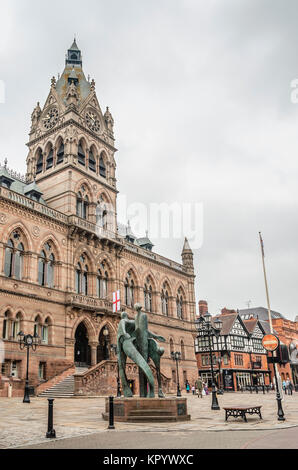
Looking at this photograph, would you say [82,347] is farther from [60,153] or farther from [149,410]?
[149,410]

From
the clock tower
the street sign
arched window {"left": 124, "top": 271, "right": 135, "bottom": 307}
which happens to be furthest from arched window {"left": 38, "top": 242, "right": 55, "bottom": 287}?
the street sign

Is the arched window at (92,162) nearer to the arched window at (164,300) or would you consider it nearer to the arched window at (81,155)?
the arched window at (81,155)

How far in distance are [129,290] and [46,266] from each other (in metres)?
12.4

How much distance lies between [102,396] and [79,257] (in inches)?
507

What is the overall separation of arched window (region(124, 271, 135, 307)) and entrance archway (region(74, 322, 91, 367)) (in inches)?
272

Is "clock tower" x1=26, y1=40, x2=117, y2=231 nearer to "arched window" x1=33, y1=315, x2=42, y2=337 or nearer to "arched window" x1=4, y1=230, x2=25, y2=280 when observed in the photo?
"arched window" x1=4, y1=230, x2=25, y2=280

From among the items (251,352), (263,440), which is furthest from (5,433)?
(251,352)

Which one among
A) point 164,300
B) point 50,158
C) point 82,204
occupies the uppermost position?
point 50,158

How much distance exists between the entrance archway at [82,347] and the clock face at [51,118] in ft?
66.1

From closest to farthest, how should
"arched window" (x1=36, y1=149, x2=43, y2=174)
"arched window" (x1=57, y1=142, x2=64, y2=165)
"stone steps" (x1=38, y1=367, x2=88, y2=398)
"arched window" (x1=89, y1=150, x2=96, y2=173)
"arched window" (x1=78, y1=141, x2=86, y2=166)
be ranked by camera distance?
"stone steps" (x1=38, y1=367, x2=88, y2=398) < "arched window" (x1=57, y1=142, x2=64, y2=165) < "arched window" (x1=78, y1=141, x2=86, y2=166) < "arched window" (x1=36, y1=149, x2=43, y2=174) < "arched window" (x1=89, y1=150, x2=96, y2=173)

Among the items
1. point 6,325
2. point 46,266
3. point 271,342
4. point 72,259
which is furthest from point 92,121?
point 271,342

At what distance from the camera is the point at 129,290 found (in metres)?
44.2

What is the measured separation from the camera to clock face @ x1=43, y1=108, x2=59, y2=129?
4247cm

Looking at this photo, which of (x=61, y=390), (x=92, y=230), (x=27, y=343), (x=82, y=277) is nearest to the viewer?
(x=27, y=343)
